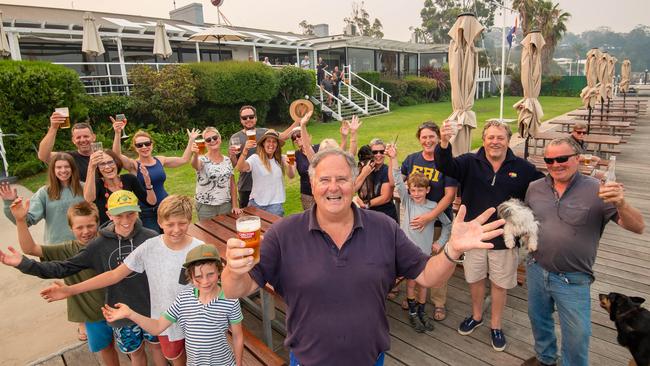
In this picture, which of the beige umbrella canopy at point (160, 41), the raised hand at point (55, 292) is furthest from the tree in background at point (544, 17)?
the raised hand at point (55, 292)

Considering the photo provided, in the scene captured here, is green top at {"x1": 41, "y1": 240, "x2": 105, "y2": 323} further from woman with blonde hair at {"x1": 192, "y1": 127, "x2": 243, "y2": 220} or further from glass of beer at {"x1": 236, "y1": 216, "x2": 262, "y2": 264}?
glass of beer at {"x1": 236, "y1": 216, "x2": 262, "y2": 264}

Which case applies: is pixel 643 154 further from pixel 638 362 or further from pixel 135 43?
pixel 135 43

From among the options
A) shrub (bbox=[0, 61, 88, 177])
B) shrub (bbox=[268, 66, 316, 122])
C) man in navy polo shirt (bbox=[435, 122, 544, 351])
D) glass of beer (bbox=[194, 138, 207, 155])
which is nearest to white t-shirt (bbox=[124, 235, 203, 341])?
glass of beer (bbox=[194, 138, 207, 155])

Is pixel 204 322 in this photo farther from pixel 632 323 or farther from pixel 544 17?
pixel 544 17

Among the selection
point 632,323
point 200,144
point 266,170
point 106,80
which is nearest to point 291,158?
point 266,170

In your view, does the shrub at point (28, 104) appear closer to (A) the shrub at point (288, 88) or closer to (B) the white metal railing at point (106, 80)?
(B) the white metal railing at point (106, 80)

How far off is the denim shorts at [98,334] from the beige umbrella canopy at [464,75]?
4.28 metres

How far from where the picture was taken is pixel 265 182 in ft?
14.8

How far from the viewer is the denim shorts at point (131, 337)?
285 cm

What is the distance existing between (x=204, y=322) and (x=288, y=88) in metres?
16.1

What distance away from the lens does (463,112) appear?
4.82 meters

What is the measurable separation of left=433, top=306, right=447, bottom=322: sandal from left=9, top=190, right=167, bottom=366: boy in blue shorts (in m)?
2.57

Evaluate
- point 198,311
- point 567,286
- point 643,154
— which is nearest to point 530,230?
point 567,286

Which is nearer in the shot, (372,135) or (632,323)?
(632,323)
